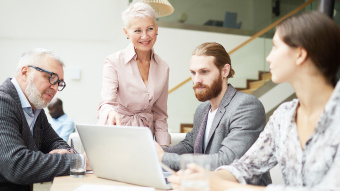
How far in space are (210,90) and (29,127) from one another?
975mm

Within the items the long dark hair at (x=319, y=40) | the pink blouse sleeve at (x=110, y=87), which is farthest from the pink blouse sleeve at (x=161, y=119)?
the long dark hair at (x=319, y=40)

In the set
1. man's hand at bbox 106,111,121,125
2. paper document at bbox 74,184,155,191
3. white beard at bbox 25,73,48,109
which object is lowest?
paper document at bbox 74,184,155,191

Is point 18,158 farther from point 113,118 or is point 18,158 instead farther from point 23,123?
point 113,118

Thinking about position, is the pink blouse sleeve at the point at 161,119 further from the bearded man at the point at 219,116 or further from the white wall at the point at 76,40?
the white wall at the point at 76,40

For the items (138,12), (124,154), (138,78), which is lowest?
(124,154)

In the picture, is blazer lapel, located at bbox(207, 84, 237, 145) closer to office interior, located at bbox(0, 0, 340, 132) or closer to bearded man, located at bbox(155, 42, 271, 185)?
bearded man, located at bbox(155, 42, 271, 185)

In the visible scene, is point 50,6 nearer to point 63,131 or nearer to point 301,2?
point 63,131

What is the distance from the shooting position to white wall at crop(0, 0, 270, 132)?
5.62 metres

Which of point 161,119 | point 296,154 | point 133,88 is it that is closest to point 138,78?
point 133,88

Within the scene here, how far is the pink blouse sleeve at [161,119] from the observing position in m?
2.34

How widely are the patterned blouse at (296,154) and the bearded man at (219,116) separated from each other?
25 cm

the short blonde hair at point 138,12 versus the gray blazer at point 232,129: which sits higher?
the short blonde hair at point 138,12

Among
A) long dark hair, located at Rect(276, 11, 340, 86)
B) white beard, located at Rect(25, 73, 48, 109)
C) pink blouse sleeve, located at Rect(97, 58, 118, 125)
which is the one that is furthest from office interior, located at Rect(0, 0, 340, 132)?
long dark hair, located at Rect(276, 11, 340, 86)

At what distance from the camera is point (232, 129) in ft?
5.93
